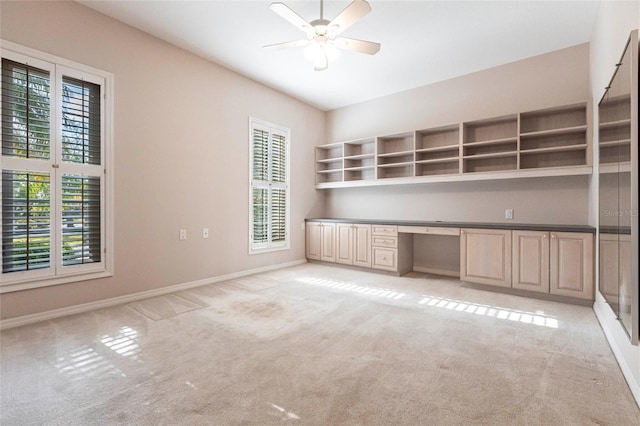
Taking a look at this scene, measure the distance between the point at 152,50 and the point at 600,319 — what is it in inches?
220

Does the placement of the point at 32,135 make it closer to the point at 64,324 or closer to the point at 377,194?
the point at 64,324

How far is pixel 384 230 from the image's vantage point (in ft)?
15.8

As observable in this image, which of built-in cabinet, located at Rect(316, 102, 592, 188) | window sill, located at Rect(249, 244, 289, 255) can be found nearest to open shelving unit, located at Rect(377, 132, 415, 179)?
built-in cabinet, located at Rect(316, 102, 592, 188)

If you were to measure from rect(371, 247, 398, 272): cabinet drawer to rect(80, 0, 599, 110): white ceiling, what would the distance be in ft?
9.08

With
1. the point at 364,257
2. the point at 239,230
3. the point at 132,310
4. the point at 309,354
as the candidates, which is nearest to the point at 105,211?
the point at 132,310

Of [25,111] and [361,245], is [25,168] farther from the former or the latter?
[361,245]

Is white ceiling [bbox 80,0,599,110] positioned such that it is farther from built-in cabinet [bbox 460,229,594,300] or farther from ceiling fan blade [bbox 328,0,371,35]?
built-in cabinet [bbox 460,229,594,300]

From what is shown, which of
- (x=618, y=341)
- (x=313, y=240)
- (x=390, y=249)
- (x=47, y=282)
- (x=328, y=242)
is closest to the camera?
(x=618, y=341)

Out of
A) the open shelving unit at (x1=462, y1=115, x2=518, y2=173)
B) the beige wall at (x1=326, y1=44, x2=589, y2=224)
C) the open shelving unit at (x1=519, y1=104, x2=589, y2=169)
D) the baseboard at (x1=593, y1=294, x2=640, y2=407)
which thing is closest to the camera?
the baseboard at (x1=593, y1=294, x2=640, y2=407)

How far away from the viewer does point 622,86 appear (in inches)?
74.0

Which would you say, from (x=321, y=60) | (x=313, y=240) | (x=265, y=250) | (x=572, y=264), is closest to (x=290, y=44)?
(x=321, y=60)

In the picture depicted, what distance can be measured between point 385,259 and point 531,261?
1938mm

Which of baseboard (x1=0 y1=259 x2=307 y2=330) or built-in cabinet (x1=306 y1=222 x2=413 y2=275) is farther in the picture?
built-in cabinet (x1=306 y1=222 x2=413 y2=275)

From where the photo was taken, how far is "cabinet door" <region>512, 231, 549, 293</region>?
3479mm
